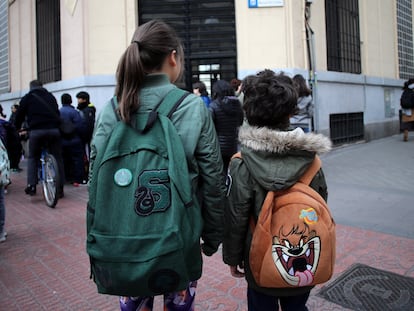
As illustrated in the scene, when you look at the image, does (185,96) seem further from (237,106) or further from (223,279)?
(237,106)

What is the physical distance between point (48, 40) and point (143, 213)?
11480mm

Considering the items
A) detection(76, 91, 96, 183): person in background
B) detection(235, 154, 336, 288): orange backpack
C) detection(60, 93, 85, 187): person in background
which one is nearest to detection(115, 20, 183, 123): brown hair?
detection(235, 154, 336, 288): orange backpack

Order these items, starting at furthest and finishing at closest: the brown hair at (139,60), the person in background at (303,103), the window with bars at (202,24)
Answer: the window with bars at (202,24)
the person in background at (303,103)
the brown hair at (139,60)

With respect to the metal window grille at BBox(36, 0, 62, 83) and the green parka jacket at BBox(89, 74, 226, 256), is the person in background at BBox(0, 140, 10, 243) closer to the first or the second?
the green parka jacket at BBox(89, 74, 226, 256)

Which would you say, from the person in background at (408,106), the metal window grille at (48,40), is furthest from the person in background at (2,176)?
the person in background at (408,106)

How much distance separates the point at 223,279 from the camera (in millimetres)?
3492

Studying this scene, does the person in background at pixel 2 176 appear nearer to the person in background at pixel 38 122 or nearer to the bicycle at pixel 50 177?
the bicycle at pixel 50 177

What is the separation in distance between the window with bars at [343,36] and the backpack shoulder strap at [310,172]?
32.3 feet

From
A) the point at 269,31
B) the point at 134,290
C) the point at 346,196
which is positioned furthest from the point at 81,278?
the point at 269,31

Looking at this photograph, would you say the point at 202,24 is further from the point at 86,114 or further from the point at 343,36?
the point at 343,36

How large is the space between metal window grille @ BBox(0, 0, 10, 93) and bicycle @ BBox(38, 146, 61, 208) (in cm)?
869

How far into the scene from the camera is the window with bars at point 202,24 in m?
9.55

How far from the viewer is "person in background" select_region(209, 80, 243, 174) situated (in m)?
6.16

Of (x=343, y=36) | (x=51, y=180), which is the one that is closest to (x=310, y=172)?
(x=51, y=180)
